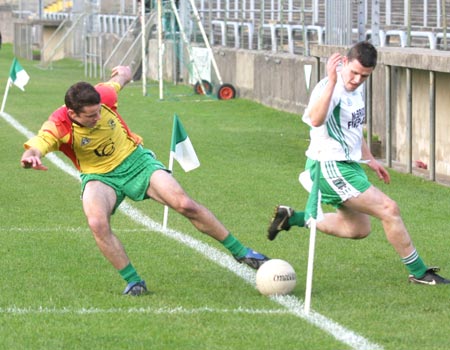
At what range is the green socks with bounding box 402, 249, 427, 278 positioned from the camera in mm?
9039

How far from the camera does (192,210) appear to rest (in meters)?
8.91

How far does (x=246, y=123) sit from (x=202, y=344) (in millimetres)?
16239

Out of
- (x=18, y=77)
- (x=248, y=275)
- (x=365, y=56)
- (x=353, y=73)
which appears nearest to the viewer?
(x=365, y=56)

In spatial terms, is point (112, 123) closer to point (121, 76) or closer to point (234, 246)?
point (121, 76)

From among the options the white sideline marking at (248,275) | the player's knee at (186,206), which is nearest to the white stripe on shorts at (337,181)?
the white sideline marking at (248,275)

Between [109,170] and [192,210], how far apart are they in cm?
71

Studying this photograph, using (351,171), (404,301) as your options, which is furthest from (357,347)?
(351,171)

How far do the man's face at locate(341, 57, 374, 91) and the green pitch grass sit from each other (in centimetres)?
144

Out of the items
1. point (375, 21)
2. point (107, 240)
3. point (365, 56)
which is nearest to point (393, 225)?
point (365, 56)

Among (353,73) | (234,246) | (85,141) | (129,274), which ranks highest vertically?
(353,73)

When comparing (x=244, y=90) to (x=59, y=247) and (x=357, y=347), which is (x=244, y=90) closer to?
(x=59, y=247)

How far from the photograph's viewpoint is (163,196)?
29.4 ft

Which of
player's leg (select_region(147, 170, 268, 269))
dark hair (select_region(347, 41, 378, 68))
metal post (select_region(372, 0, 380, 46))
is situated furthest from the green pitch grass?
metal post (select_region(372, 0, 380, 46))

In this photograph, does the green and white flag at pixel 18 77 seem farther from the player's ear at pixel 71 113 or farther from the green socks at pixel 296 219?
the player's ear at pixel 71 113
